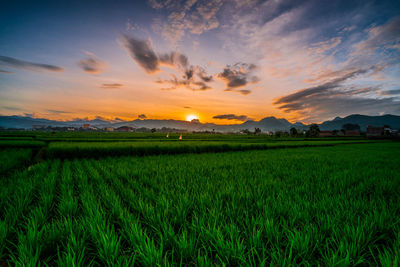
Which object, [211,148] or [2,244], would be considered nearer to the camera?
[2,244]

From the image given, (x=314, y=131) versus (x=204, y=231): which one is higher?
(x=314, y=131)

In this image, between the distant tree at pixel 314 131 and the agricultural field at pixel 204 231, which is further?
the distant tree at pixel 314 131

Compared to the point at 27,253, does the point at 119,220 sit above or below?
below

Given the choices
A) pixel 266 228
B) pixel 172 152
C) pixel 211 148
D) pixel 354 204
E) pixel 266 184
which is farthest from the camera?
pixel 211 148

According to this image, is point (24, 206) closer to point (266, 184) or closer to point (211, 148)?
point (266, 184)

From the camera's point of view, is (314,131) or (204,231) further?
(314,131)

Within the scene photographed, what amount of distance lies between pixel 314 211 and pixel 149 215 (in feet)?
9.92

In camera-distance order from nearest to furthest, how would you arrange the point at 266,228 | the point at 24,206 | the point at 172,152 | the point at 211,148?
the point at 266,228 < the point at 24,206 < the point at 172,152 < the point at 211,148

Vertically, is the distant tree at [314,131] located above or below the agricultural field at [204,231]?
above

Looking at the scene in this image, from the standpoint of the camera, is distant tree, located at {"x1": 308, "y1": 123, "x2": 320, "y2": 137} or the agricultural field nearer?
the agricultural field

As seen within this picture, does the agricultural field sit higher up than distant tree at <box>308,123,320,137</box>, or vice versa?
distant tree at <box>308,123,320,137</box>

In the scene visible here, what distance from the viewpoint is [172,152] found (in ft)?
50.4

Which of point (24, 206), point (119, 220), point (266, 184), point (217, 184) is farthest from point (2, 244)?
point (266, 184)

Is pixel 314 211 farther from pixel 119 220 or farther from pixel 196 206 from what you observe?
pixel 119 220
